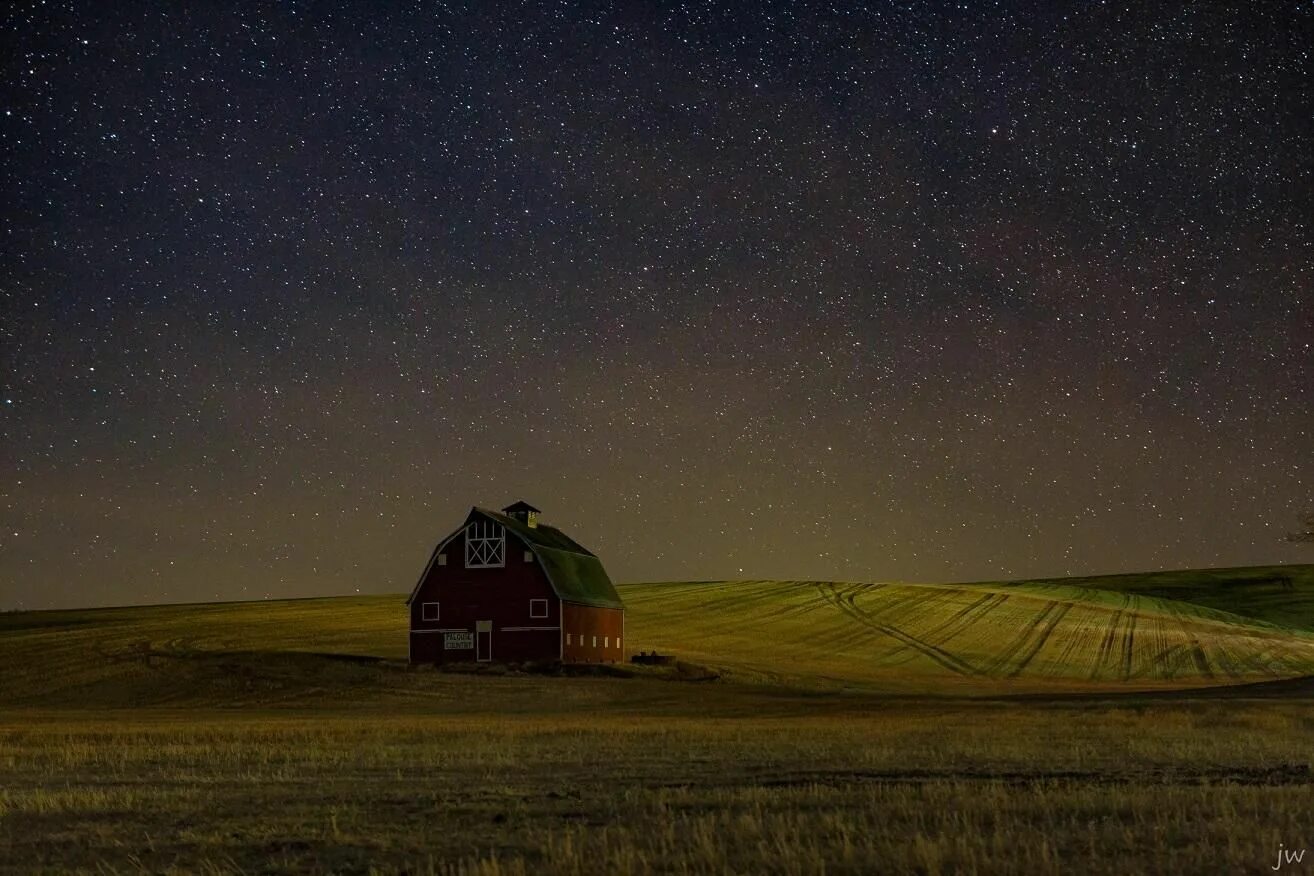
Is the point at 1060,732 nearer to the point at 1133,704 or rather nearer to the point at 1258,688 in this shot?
the point at 1133,704

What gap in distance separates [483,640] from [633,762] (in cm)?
4915

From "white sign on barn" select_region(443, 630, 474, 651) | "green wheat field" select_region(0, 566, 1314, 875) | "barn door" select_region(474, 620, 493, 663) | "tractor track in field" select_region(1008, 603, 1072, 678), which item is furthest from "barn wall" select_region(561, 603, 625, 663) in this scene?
"tractor track in field" select_region(1008, 603, 1072, 678)

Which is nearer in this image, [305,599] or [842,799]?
[842,799]

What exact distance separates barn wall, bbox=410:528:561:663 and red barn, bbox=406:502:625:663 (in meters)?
0.05

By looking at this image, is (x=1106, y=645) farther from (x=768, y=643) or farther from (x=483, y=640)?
(x=483, y=640)

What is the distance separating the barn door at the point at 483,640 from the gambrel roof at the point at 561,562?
13.2ft

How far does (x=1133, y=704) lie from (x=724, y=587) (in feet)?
255

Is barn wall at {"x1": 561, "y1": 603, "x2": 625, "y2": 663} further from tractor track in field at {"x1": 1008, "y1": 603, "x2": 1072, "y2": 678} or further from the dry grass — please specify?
the dry grass

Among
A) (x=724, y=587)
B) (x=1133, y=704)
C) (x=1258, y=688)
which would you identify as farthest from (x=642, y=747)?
(x=724, y=587)

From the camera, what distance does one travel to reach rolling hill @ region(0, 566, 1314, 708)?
62562 millimetres

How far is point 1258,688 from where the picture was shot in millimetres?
54594

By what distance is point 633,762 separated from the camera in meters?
24.9

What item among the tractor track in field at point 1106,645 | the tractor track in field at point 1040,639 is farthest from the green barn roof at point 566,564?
the tractor track in field at point 1106,645

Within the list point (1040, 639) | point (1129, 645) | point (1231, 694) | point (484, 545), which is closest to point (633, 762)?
point (1231, 694)
